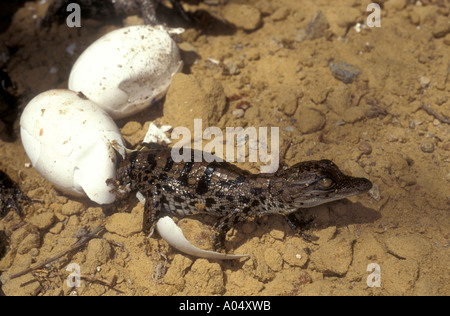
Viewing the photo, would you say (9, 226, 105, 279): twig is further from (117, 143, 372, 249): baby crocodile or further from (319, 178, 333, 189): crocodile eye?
(319, 178, 333, 189): crocodile eye

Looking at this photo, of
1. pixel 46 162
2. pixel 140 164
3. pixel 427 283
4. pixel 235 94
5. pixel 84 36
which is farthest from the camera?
pixel 84 36

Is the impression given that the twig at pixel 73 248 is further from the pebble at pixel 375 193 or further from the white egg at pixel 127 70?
the pebble at pixel 375 193

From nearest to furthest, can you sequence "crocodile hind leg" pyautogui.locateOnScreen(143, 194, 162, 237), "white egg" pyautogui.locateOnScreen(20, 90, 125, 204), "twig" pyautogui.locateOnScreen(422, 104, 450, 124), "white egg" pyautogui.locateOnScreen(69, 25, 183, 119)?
"white egg" pyautogui.locateOnScreen(20, 90, 125, 204)
"crocodile hind leg" pyautogui.locateOnScreen(143, 194, 162, 237)
"white egg" pyautogui.locateOnScreen(69, 25, 183, 119)
"twig" pyautogui.locateOnScreen(422, 104, 450, 124)

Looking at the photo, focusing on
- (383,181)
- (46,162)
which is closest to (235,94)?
(383,181)

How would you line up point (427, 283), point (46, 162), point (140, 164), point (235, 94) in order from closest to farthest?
point (427, 283) < point (46, 162) < point (140, 164) < point (235, 94)

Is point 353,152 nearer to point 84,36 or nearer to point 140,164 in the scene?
point 140,164

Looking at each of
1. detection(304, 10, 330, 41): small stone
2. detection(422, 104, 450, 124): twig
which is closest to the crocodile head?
detection(422, 104, 450, 124): twig
